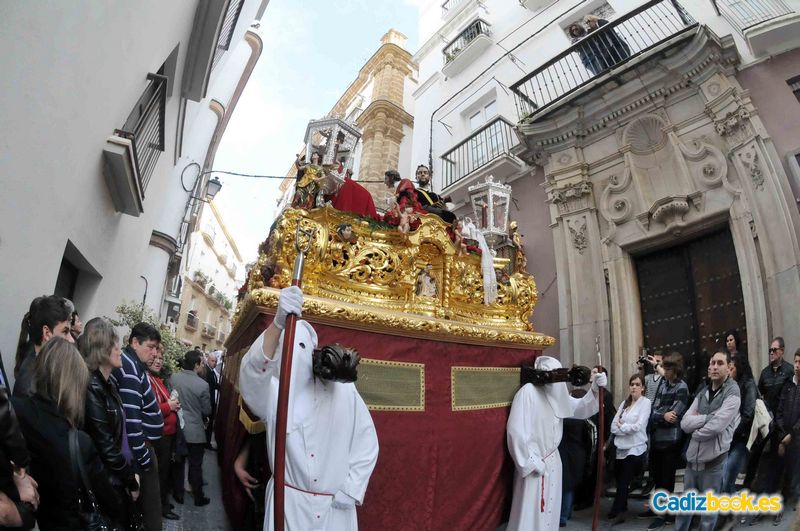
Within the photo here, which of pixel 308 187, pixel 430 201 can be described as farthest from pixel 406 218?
pixel 430 201

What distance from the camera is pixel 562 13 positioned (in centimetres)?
963

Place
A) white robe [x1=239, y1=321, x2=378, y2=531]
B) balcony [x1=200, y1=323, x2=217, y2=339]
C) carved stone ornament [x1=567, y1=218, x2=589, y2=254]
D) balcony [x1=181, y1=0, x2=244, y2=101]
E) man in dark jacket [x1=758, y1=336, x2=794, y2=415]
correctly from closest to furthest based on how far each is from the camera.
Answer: white robe [x1=239, y1=321, x2=378, y2=531]
man in dark jacket [x1=758, y1=336, x2=794, y2=415]
balcony [x1=181, y1=0, x2=244, y2=101]
carved stone ornament [x1=567, y1=218, x2=589, y2=254]
balcony [x1=200, y1=323, x2=217, y2=339]

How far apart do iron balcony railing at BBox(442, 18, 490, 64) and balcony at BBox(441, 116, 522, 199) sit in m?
3.08

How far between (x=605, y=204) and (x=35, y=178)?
7236 mm

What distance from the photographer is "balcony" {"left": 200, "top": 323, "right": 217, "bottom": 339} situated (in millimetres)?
27981

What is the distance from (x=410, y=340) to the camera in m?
3.10

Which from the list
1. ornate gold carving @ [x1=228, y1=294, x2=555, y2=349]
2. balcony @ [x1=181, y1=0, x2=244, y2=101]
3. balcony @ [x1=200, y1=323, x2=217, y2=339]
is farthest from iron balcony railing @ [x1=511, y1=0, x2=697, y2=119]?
balcony @ [x1=200, y1=323, x2=217, y2=339]

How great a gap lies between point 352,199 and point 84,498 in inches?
104

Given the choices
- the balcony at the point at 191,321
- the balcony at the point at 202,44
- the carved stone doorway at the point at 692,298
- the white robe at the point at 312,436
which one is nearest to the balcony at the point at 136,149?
the balcony at the point at 202,44

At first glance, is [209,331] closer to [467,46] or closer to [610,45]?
[467,46]

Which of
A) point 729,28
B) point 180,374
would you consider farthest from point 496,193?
point 729,28

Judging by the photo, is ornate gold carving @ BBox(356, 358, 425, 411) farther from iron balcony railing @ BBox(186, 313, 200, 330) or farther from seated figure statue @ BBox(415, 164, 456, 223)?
iron balcony railing @ BBox(186, 313, 200, 330)

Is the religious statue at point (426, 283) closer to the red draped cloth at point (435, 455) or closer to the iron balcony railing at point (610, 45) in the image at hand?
the red draped cloth at point (435, 455)

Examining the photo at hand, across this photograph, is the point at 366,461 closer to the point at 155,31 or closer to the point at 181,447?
the point at 181,447
